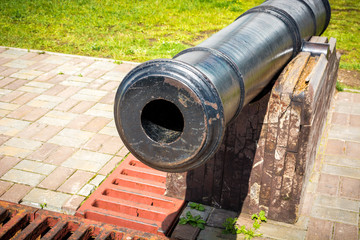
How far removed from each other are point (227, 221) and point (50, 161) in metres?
2.31

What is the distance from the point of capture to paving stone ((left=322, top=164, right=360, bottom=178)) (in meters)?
5.16

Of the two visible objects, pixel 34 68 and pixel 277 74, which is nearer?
pixel 277 74

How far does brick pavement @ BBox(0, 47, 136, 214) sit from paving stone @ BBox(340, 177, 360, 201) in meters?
2.55

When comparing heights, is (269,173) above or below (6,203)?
above

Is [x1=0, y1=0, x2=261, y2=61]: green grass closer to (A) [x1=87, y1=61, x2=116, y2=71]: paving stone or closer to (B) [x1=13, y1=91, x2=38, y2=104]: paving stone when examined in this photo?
(A) [x1=87, y1=61, x2=116, y2=71]: paving stone

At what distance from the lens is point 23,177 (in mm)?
5047

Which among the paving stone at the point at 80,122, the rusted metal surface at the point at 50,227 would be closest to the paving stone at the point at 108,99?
the paving stone at the point at 80,122

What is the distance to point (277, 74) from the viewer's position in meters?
4.21

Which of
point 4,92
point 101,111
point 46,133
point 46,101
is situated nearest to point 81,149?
point 46,133

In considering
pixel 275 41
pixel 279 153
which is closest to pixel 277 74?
pixel 275 41

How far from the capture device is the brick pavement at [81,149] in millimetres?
4422

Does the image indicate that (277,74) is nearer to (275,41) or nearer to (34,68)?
(275,41)

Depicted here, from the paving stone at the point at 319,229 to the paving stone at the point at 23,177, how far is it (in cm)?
287

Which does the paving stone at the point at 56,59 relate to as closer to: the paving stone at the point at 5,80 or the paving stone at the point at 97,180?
the paving stone at the point at 5,80
